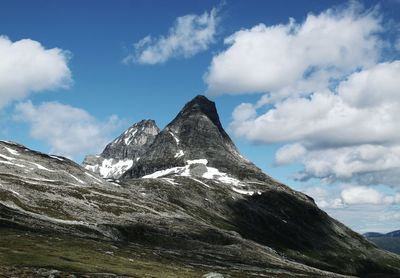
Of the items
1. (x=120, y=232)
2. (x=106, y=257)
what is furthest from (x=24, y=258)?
(x=120, y=232)

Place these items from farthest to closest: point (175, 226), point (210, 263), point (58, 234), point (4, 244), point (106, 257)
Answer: point (175, 226) < point (210, 263) < point (58, 234) < point (106, 257) < point (4, 244)

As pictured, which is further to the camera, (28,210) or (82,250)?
(28,210)

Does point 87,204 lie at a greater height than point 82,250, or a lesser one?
greater

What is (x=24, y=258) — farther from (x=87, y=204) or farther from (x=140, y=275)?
(x=87, y=204)

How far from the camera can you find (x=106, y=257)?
3307 inches

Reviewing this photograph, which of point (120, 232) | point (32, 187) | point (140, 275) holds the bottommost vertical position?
point (140, 275)

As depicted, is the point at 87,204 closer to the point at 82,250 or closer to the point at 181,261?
the point at 181,261

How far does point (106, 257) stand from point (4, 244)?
1648 cm

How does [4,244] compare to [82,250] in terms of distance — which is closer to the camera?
[4,244]

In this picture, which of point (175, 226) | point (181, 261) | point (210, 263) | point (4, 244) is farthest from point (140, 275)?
point (175, 226)

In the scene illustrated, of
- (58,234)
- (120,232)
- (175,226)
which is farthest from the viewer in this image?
(175,226)

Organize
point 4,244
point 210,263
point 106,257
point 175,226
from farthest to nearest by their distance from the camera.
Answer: point 175,226 → point 210,263 → point 106,257 → point 4,244

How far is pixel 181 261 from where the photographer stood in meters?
104

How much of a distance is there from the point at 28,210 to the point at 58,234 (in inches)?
1318
